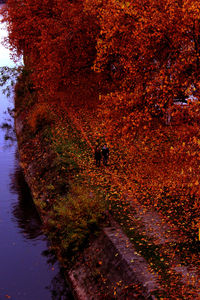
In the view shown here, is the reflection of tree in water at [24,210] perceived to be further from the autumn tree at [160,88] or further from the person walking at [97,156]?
the autumn tree at [160,88]

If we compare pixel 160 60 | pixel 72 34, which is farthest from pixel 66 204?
pixel 72 34

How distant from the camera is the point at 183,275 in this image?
950 centimetres

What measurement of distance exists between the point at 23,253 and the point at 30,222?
266 centimetres

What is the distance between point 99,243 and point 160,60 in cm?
944

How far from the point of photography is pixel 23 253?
48.9 feet

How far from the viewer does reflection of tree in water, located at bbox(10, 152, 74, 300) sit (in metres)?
12.8

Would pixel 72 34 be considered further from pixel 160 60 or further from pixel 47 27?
pixel 160 60

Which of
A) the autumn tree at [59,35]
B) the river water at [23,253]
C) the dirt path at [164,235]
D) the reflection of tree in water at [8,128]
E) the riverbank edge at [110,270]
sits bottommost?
the river water at [23,253]

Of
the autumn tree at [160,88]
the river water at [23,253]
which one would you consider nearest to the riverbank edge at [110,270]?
A: the river water at [23,253]

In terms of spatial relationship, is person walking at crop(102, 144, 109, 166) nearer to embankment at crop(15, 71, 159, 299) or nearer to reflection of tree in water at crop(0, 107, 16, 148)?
embankment at crop(15, 71, 159, 299)

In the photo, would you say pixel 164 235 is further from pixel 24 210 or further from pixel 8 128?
pixel 8 128

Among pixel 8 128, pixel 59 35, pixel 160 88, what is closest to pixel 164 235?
pixel 160 88

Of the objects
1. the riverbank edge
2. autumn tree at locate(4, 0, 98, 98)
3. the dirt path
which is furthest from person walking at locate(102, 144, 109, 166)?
autumn tree at locate(4, 0, 98, 98)

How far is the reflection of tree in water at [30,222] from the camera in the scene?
1282 cm
